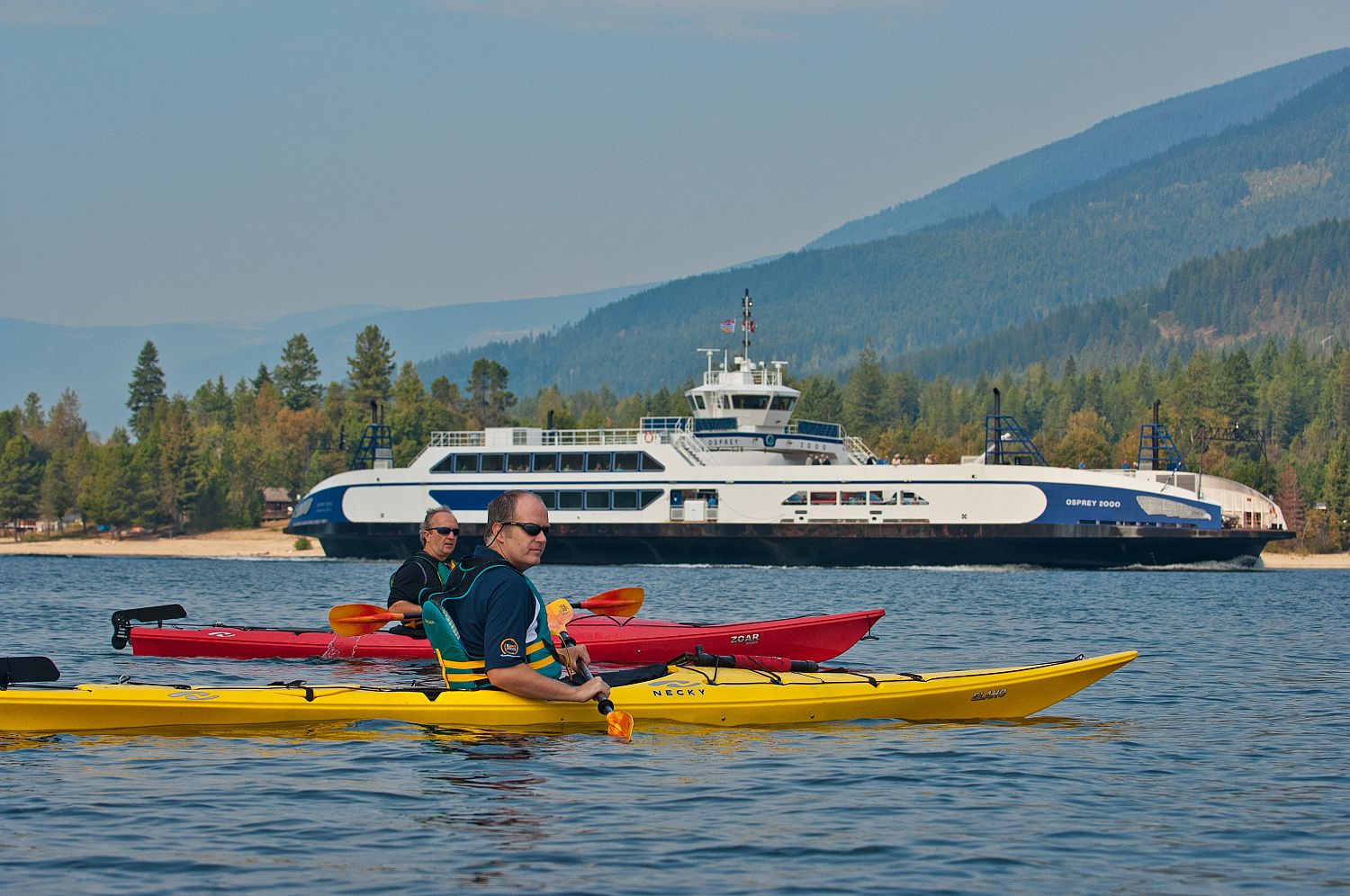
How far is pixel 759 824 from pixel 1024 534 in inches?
1650

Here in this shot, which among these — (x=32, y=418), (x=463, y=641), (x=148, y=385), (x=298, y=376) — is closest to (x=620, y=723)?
(x=463, y=641)

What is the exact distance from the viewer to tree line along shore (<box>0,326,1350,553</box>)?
105375 mm

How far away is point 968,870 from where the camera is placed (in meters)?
9.65

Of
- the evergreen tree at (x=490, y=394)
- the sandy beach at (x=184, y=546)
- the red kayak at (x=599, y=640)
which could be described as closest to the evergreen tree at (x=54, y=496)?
the sandy beach at (x=184, y=546)

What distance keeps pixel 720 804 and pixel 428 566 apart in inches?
243

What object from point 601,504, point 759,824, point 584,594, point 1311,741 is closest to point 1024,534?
point 601,504

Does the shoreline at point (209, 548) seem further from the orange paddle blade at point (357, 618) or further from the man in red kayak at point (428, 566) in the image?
the orange paddle blade at point (357, 618)

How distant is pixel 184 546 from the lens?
100 metres

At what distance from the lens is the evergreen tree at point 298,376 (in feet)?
491

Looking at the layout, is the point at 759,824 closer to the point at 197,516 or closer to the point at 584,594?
the point at 584,594

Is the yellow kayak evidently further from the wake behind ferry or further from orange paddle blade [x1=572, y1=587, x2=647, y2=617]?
the wake behind ferry

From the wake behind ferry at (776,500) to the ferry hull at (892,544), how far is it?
0.06 m

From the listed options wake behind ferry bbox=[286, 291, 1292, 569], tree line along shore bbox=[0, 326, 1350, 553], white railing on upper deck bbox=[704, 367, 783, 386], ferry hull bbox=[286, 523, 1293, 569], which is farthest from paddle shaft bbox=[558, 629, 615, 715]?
tree line along shore bbox=[0, 326, 1350, 553]

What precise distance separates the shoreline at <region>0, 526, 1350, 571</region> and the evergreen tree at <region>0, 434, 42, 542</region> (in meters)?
2.09
